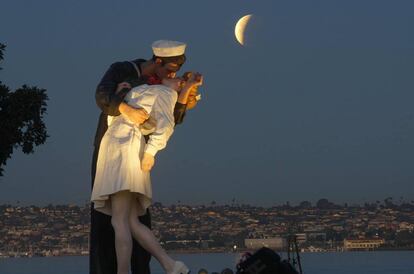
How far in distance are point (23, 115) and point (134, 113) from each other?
12.1 m

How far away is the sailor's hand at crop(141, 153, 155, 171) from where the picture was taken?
813cm

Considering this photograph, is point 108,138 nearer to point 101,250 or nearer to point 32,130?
point 101,250

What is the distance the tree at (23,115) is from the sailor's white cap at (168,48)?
11.4 metres

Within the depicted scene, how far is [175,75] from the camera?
862 centimetres

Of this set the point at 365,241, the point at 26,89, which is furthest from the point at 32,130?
the point at 365,241

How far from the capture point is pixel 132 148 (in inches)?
324

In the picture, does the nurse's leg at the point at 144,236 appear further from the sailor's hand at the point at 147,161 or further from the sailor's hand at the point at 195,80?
the sailor's hand at the point at 195,80

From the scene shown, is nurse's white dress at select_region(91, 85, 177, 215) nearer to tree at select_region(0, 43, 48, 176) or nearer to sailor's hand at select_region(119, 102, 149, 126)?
sailor's hand at select_region(119, 102, 149, 126)

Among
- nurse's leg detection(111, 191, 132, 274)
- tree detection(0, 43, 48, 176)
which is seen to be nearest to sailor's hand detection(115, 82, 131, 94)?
nurse's leg detection(111, 191, 132, 274)

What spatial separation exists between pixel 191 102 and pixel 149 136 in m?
0.54

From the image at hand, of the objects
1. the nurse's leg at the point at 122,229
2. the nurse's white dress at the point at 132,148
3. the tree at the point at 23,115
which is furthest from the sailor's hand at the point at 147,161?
the tree at the point at 23,115

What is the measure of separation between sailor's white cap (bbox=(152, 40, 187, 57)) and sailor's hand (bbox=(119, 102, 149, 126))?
492mm

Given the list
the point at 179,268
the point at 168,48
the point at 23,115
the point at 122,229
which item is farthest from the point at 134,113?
the point at 23,115

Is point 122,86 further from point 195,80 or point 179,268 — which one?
point 179,268
